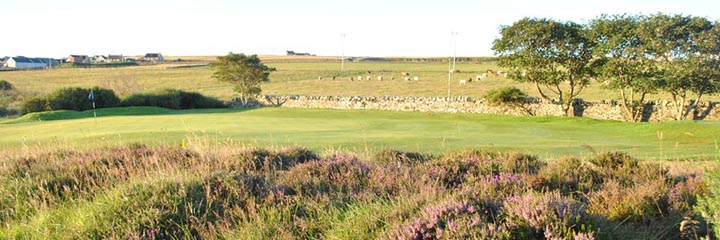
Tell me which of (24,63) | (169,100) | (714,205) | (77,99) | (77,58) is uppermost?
(77,58)

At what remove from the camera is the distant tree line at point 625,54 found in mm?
27219

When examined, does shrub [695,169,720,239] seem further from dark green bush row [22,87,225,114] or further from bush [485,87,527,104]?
dark green bush row [22,87,225,114]

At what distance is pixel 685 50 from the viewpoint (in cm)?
2756

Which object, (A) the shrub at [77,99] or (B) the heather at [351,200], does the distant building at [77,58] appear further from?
(B) the heather at [351,200]

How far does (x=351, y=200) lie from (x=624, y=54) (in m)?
27.6

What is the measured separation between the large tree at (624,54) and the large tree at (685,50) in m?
0.54

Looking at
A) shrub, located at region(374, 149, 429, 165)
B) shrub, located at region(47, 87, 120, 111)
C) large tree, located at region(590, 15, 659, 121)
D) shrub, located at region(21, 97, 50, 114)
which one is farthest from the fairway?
shrub, located at region(47, 87, 120, 111)

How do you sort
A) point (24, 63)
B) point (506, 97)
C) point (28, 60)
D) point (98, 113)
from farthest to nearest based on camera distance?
point (28, 60) → point (24, 63) → point (98, 113) → point (506, 97)

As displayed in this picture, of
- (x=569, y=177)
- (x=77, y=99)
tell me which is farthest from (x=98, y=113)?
(x=569, y=177)

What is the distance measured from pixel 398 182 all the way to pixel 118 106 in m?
43.2

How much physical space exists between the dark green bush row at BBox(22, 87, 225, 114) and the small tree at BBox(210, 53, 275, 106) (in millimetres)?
2270

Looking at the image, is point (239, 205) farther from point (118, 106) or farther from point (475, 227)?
point (118, 106)

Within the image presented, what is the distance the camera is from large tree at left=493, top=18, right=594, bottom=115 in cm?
3209

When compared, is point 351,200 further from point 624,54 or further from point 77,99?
point 77,99
